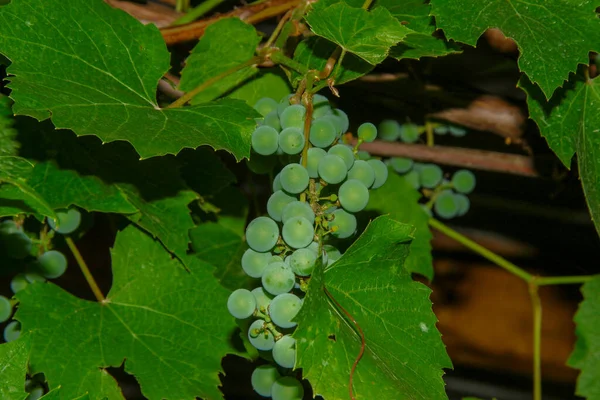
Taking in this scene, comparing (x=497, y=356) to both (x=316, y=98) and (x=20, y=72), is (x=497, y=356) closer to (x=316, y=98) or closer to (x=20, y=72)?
(x=316, y=98)

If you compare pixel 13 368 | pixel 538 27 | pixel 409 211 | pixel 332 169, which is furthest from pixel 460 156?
pixel 13 368

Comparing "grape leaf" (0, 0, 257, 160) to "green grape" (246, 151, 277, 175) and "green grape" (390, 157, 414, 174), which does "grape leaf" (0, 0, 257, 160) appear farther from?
"green grape" (390, 157, 414, 174)

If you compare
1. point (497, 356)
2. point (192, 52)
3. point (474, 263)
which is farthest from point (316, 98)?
point (497, 356)

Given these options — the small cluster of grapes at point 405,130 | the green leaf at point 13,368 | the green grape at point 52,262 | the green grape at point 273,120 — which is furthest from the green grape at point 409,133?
the green leaf at point 13,368

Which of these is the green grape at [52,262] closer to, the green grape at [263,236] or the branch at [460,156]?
the green grape at [263,236]

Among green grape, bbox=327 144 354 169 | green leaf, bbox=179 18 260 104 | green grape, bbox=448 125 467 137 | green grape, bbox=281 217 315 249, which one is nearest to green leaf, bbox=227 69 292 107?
green leaf, bbox=179 18 260 104

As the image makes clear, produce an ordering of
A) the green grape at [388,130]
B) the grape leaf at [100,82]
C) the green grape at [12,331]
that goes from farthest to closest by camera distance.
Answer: the green grape at [388,130] → the green grape at [12,331] → the grape leaf at [100,82]

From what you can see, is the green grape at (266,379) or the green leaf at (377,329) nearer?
the green leaf at (377,329)

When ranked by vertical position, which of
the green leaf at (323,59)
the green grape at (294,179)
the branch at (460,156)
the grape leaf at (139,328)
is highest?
the green leaf at (323,59)
